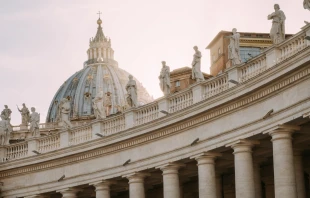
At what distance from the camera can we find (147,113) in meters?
59.9

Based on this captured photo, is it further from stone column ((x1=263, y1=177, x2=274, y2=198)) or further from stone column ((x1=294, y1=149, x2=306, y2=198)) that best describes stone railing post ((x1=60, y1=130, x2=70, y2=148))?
stone column ((x1=294, y1=149, x2=306, y2=198))

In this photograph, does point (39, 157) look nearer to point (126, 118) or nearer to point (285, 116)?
point (126, 118)

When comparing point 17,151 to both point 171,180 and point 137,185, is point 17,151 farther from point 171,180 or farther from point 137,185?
point 171,180

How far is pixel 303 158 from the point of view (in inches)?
2125

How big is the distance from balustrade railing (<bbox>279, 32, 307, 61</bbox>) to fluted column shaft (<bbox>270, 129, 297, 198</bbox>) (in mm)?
4524

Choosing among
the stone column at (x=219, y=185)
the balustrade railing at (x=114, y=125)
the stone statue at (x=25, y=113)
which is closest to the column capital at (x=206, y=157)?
the stone column at (x=219, y=185)

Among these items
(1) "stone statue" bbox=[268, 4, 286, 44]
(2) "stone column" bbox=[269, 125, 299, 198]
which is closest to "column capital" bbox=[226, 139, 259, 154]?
(2) "stone column" bbox=[269, 125, 299, 198]

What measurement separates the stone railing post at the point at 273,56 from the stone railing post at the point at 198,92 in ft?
23.7

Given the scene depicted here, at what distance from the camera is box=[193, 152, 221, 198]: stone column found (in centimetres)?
5278

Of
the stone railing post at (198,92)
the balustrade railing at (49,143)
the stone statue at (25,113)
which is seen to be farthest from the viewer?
the stone statue at (25,113)

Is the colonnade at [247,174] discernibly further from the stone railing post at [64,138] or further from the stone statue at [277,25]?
the stone railing post at [64,138]

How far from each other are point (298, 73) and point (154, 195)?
25010 mm

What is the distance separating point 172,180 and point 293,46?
1412 centimetres

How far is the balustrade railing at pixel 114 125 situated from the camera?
203 ft
